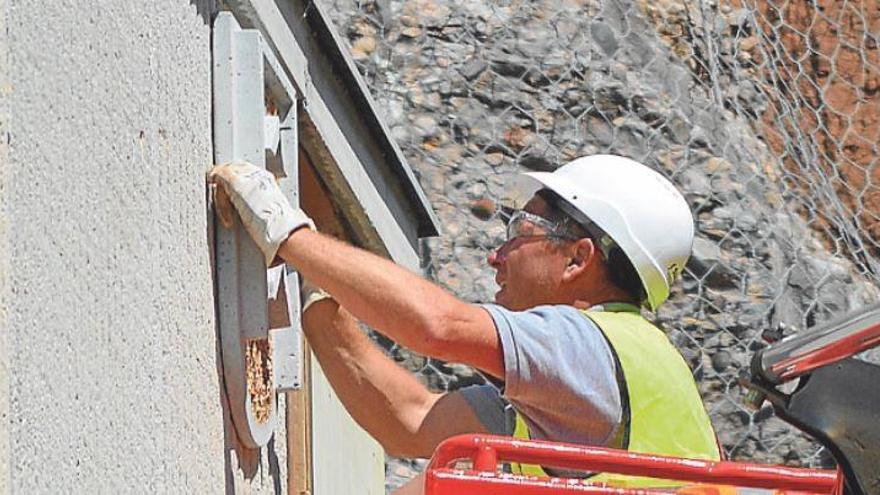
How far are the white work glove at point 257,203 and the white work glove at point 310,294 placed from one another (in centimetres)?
39

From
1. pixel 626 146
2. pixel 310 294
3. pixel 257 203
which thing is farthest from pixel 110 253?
pixel 626 146

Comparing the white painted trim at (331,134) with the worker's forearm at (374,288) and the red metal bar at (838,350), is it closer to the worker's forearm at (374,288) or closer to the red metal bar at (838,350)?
the worker's forearm at (374,288)

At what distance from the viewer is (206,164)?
299 centimetres

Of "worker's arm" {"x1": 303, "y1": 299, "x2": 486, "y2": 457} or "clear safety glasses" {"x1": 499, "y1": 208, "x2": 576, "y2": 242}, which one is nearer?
"clear safety glasses" {"x1": 499, "y1": 208, "x2": 576, "y2": 242}

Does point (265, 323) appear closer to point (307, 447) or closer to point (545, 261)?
point (545, 261)

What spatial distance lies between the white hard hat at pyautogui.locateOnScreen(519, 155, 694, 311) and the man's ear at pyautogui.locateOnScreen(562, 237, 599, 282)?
0.16 ft

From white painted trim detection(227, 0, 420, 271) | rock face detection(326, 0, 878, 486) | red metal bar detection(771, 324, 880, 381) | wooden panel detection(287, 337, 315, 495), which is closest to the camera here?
red metal bar detection(771, 324, 880, 381)

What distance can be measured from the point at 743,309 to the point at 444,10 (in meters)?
2.23

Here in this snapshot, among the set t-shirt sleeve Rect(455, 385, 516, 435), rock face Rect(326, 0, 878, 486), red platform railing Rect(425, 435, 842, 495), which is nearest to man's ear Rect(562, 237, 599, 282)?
t-shirt sleeve Rect(455, 385, 516, 435)

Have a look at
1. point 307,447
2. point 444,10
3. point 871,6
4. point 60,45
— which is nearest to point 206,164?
point 60,45

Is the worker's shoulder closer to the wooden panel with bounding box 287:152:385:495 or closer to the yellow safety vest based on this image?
the yellow safety vest

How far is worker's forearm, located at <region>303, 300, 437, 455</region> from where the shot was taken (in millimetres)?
3598

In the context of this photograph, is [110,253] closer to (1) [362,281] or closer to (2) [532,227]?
(1) [362,281]

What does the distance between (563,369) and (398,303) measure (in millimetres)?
331
